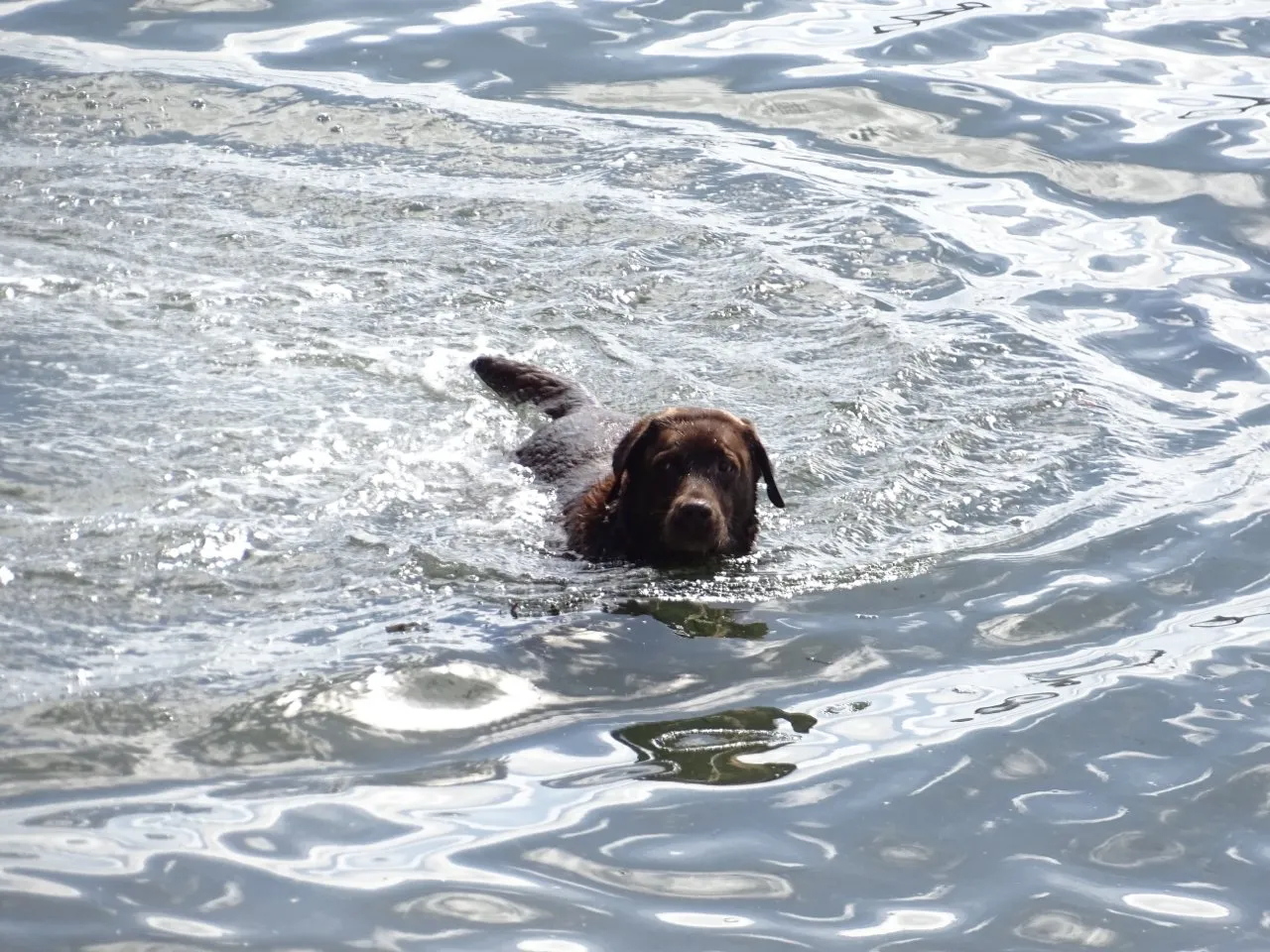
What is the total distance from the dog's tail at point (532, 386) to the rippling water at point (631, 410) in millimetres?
139

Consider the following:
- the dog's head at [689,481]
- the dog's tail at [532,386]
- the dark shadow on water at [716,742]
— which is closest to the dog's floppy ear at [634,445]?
the dog's head at [689,481]

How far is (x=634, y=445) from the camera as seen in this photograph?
283 inches

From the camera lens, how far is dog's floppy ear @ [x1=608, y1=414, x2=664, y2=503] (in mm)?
7176

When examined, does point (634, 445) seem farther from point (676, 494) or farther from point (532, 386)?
point (532, 386)

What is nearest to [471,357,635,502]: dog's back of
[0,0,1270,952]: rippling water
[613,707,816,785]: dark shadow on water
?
[0,0,1270,952]: rippling water

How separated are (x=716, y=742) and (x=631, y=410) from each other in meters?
3.73

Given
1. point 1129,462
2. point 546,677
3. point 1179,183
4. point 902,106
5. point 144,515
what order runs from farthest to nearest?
point 902,106 → point 1179,183 → point 1129,462 → point 144,515 → point 546,677

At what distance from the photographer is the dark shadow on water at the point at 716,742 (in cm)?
499

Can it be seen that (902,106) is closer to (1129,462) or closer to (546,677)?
(1129,462)

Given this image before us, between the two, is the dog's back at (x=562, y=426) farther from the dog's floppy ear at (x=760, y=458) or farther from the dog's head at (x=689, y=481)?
the dog's floppy ear at (x=760, y=458)

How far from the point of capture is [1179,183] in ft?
39.0

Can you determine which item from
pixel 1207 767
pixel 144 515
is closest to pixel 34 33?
pixel 144 515

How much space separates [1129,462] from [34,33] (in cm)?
1012

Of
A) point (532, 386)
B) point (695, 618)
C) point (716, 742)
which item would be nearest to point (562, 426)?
point (532, 386)
